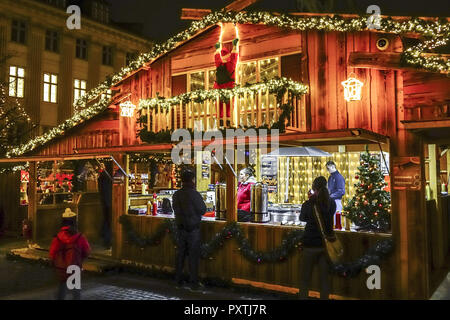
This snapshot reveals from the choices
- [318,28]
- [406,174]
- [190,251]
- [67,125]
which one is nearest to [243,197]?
[190,251]

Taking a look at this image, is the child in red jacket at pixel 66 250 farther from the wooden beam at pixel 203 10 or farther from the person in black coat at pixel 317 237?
the wooden beam at pixel 203 10

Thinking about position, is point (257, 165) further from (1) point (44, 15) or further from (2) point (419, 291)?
(1) point (44, 15)

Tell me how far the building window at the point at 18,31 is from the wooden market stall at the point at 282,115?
16700mm

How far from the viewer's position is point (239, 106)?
8.96 m

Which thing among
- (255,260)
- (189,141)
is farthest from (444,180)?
(189,141)

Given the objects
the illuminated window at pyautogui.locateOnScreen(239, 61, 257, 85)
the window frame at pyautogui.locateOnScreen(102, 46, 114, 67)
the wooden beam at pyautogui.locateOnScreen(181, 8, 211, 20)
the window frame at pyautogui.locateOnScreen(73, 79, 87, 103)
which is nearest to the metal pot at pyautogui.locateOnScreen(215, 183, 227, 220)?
the illuminated window at pyautogui.locateOnScreen(239, 61, 257, 85)

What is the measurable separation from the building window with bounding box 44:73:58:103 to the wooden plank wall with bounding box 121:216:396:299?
1976 centimetres

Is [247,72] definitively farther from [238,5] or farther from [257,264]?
[257,264]

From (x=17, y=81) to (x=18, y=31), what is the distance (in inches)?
126

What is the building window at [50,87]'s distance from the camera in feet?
88.0

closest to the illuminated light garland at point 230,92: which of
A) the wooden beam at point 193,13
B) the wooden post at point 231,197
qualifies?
the wooden post at point 231,197

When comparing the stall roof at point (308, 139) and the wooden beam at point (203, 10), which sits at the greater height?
the wooden beam at point (203, 10)
